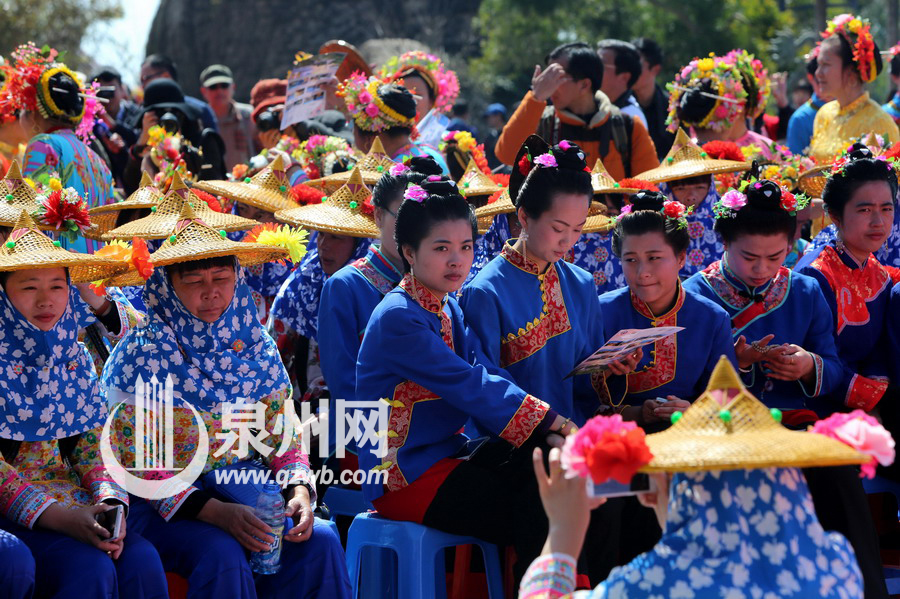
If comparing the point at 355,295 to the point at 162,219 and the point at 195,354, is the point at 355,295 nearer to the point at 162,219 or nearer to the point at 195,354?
the point at 195,354

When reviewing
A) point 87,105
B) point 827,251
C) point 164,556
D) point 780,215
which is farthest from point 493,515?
point 87,105

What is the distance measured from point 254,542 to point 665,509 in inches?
66.8

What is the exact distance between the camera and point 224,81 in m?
10.2

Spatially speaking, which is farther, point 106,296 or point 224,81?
point 224,81

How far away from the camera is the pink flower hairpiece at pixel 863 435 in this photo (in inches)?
87.1

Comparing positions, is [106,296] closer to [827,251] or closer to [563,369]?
[563,369]

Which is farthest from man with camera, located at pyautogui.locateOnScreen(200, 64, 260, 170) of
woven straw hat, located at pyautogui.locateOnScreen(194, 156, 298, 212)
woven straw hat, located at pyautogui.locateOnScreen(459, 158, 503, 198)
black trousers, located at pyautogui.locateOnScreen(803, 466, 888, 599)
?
black trousers, located at pyautogui.locateOnScreen(803, 466, 888, 599)

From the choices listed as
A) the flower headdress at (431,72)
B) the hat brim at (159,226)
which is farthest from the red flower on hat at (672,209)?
the flower headdress at (431,72)

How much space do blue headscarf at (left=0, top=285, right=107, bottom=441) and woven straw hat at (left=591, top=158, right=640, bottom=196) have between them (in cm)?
273

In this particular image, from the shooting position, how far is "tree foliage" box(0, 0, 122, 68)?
21.0 metres

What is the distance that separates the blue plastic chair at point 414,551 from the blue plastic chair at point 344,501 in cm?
66

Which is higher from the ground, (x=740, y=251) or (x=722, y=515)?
(x=740, y=251)

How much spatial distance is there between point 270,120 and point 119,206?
3.26m

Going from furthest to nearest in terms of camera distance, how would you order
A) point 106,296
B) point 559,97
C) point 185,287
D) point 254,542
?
point 559,97 → point 106,296 → point 185,287 → point 254,542
